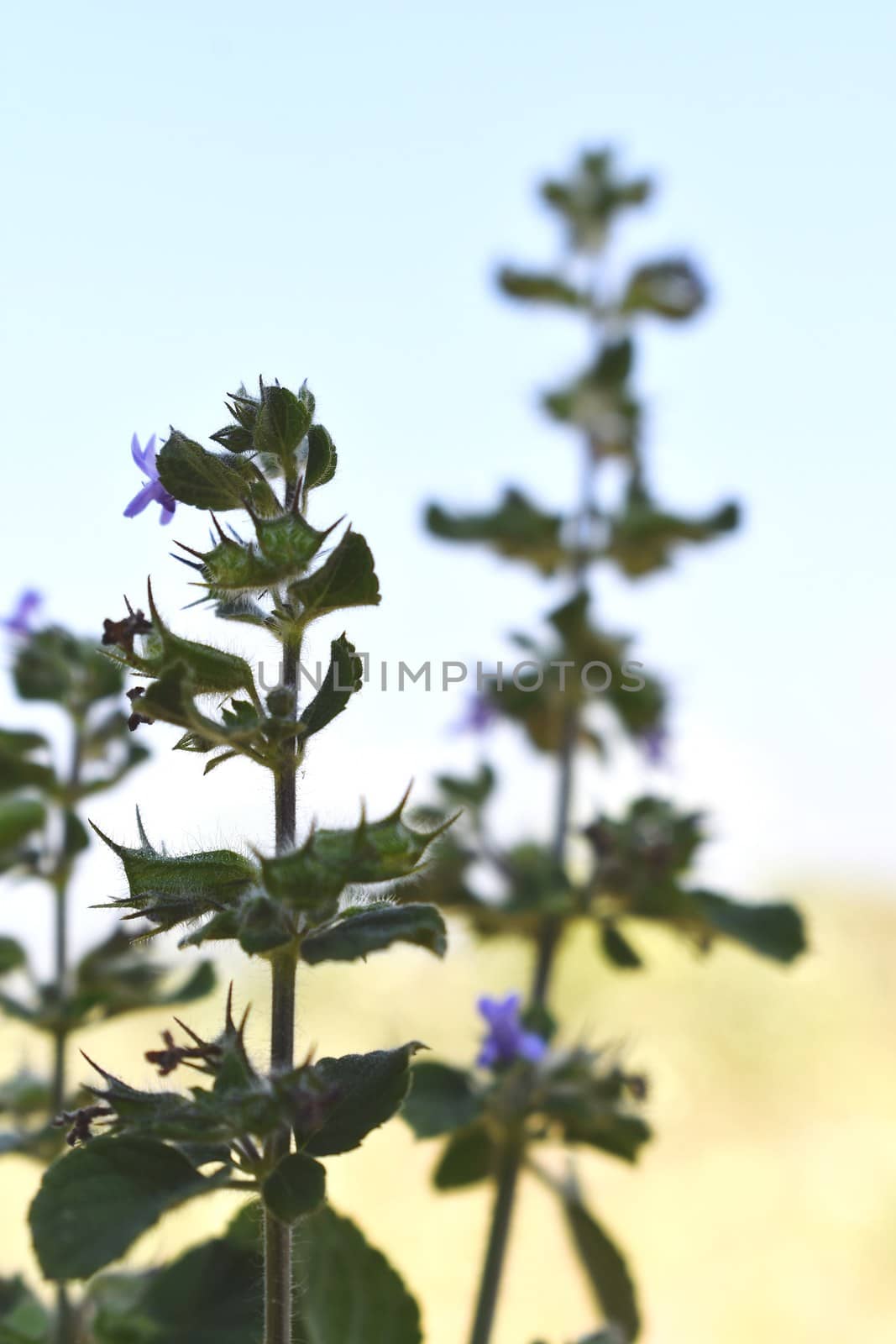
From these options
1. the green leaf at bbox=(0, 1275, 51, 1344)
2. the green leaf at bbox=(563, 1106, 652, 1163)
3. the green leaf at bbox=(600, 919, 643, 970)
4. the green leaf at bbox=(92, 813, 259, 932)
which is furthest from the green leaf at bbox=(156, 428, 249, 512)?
the green leaf at bbox=(600, 919, 643, 970)

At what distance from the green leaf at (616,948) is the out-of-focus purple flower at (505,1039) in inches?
18.9

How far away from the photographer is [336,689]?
39.7 inches

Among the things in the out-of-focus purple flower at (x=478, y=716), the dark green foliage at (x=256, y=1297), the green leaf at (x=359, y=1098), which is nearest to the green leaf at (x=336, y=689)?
the green leaf at (x=359, y=1098)

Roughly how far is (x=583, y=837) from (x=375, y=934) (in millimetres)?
1562

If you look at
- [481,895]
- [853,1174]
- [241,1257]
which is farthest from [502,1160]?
[853,1174]

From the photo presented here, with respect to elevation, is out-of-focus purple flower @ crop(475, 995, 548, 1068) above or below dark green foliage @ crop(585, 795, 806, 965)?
below

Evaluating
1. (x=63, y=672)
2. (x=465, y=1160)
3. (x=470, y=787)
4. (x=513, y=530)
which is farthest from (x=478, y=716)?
(x=63, y=672)

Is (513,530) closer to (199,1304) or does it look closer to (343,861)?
(199,1304)

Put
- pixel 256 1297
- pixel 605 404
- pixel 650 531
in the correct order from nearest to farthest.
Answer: pixel 256 1297 → pixel 650 531 → pixel 605 404

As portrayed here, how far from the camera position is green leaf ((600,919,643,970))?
8.14 feet

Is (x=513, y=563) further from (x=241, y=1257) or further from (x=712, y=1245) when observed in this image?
(x=712, y=1245)

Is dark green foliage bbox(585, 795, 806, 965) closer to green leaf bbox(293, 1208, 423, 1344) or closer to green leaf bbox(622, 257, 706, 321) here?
green leaf bbox(293, 1208, 423, 1344)

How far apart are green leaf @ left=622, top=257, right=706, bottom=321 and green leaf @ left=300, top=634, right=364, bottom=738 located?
2.45 meters

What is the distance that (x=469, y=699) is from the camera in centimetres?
295
